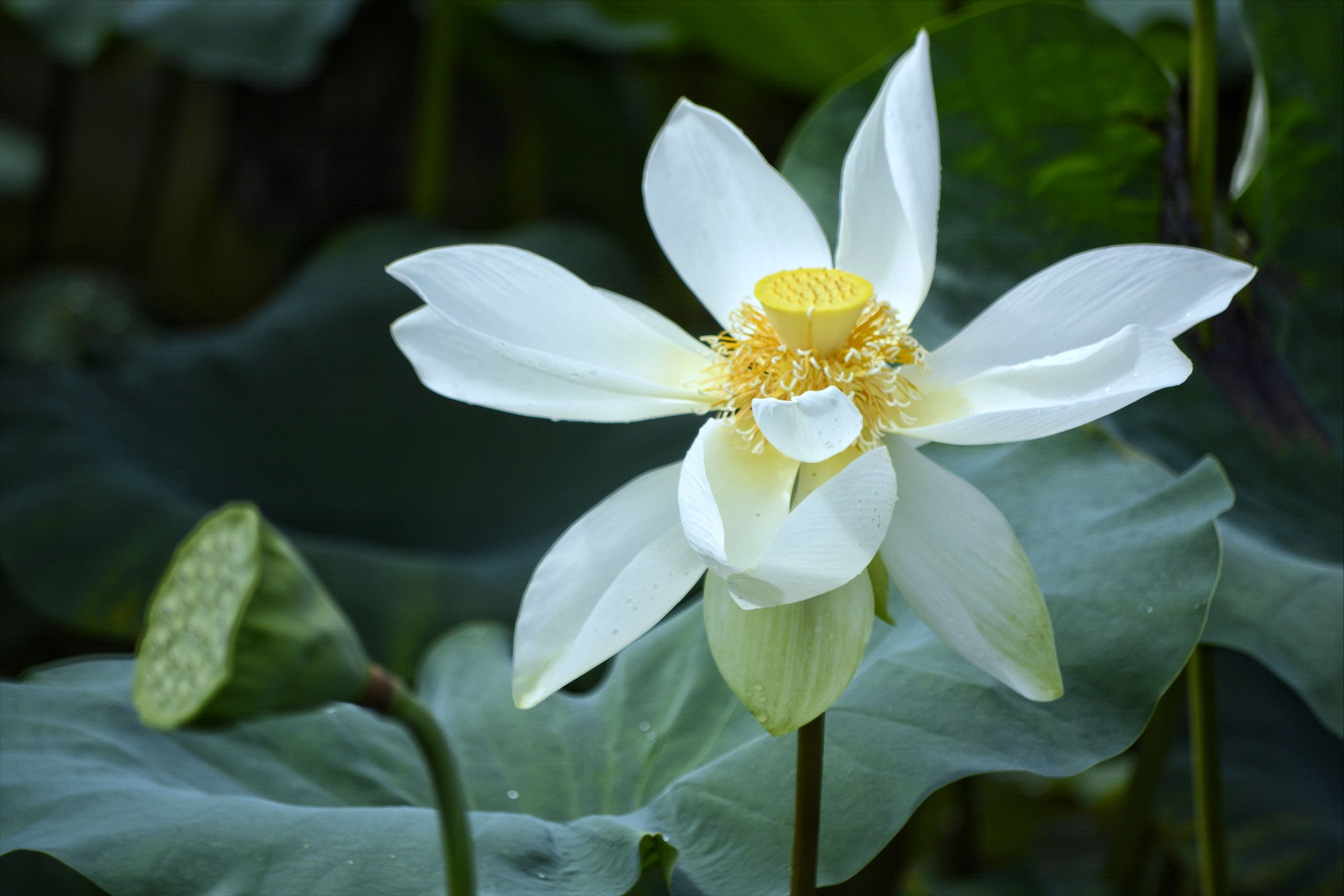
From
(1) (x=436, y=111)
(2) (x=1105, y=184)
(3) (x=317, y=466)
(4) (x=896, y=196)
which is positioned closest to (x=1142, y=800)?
(2) (x=1105, y=184)

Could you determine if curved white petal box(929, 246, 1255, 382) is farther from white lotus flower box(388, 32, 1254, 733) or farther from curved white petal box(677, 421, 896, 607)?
curved white petal box(677, 421, 896, 607)

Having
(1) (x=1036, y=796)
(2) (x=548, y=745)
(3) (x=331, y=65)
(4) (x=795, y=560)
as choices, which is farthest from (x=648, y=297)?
(4) (x=795, y=560)

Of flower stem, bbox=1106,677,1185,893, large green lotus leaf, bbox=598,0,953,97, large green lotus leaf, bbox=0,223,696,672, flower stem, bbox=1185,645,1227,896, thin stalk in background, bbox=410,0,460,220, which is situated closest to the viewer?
flower stem, bbox=1185,645,1227,896

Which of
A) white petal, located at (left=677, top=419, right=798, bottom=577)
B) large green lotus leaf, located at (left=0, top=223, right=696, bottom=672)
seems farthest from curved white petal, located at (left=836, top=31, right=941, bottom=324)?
large green lotus leaf, located at (left=0, top=223, right=696, bottom=672)

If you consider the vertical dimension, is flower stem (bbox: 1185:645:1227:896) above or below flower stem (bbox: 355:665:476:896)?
below

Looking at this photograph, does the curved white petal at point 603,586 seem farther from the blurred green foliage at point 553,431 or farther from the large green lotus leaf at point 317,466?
the large green lotus leaf at point 317,466

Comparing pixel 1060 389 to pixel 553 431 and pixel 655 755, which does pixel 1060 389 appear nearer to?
pixel 655 755

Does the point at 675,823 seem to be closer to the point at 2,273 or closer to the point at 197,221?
the point at 197,221

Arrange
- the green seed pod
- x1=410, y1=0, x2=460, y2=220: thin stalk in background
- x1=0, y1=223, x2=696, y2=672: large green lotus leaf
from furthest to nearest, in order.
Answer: x1=410, y1=0, x2=460, y2=220: thin stalk in background → x1=0, y1=223, x2=696, y2=672: large green lotus leaf → the green seed pod
